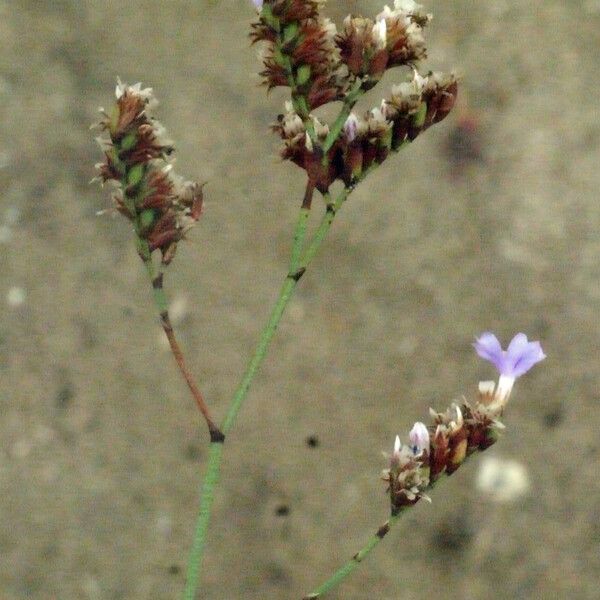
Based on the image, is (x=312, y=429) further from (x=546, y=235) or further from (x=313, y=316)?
(x=546, y=235)

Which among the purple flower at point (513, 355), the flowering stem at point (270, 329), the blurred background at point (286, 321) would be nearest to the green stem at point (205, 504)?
the flowering stem at point (270, 329)

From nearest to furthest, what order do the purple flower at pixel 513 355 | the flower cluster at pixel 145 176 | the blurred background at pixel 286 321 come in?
the flower cluster at pixel 145 176
the purple flower at pixel 513 355
the blurred background at pixel 286 321

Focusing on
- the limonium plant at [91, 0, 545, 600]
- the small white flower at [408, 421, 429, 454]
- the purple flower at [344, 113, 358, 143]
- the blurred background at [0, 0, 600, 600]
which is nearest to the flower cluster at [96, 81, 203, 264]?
the limonium plant at [91, 0, 545, 600]

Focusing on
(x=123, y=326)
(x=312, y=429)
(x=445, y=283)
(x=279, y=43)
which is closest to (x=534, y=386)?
(x=445, y=283)

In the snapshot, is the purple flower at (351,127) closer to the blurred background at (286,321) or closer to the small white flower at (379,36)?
the small white flower at (379,36)

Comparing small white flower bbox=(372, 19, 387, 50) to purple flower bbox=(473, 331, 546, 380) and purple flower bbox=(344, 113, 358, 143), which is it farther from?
purple flower bbox=(473, 331, 546, 380)

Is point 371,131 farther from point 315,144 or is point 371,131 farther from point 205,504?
point 205,504

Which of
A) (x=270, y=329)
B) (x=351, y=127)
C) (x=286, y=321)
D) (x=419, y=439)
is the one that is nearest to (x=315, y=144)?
(x=351, y=127)
